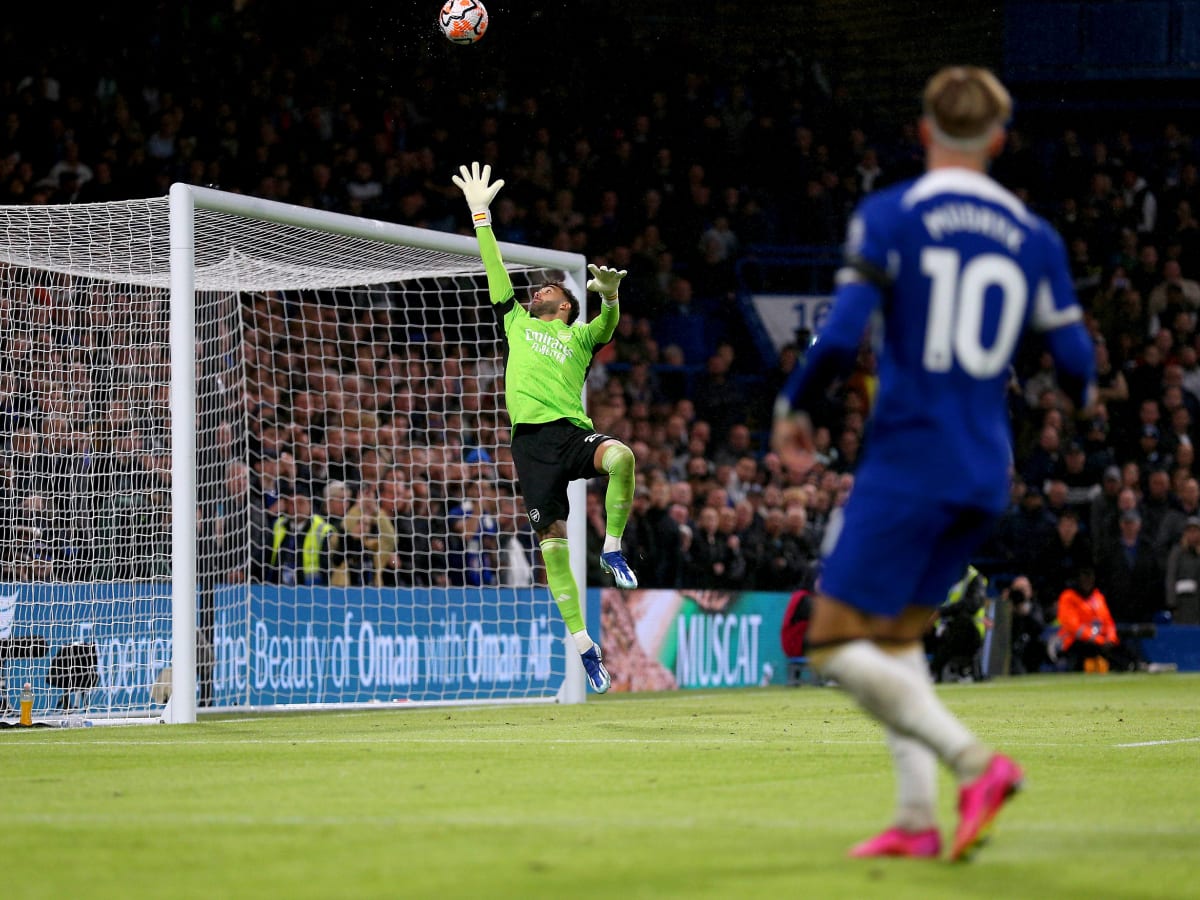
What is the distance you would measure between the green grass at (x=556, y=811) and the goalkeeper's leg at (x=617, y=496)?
0.89 metres

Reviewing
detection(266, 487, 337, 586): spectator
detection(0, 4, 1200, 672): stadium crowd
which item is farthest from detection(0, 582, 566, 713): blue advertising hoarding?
detection(266, 487, 337, 586): spectator

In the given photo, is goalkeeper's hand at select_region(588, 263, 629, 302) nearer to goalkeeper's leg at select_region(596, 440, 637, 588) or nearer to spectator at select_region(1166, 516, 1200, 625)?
goalkeeper's leg at select_region(596, 440, 637, 588)

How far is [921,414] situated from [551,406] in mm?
6503

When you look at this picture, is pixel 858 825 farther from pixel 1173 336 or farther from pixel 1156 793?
pixel 1173 336

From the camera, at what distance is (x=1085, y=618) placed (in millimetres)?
19344

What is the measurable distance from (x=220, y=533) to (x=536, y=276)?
322cm

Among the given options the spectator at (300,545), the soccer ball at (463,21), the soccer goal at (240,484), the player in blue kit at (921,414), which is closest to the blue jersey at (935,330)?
the player in blue kit at (921,414)

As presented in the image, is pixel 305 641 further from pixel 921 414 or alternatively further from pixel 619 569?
pixel 921 414

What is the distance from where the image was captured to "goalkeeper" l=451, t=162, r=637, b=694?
10820 millimetres

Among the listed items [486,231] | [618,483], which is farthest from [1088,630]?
[486,231]

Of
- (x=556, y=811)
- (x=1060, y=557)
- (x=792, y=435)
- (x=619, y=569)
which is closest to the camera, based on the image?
(x=792, y=435)

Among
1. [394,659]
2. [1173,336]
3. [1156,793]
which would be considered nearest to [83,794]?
[1156,793]

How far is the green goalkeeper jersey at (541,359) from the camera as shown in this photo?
10914mm

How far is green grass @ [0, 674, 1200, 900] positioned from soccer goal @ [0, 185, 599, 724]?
1.96 m
